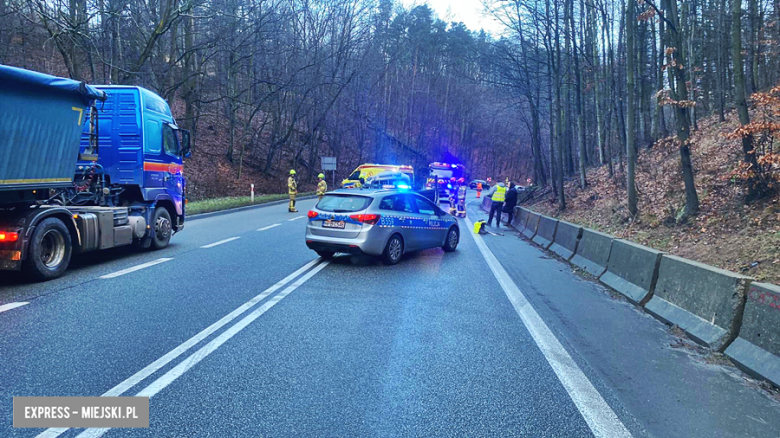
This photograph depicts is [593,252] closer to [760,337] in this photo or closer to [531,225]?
[760,337]

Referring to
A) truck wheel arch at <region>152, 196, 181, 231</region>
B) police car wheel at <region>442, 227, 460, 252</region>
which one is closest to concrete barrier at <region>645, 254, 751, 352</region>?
police car wheel at <region>442, 227, 460, 252</region>

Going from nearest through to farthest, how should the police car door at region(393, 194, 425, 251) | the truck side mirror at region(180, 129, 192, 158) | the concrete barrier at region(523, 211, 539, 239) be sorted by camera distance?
the police car door at region(393, 194, 425, 251) < the truck side mirror at region(180, 129, 192, 158) < the concrete barrier at region(523, 211, 539, 239)

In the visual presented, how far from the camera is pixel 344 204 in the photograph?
1058 cm

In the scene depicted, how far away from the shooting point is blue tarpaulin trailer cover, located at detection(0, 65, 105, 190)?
24.1ft

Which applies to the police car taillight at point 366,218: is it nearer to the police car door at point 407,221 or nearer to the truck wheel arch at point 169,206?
the police car door at point 407,221

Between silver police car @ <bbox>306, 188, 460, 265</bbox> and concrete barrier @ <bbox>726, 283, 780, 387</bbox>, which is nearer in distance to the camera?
concrete barrier @ <bbox>726, 283, 780, 387</bbox>

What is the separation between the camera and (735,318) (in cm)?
555

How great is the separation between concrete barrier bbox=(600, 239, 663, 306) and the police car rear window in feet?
14.8

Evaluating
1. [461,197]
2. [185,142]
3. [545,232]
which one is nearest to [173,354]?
[185,142]

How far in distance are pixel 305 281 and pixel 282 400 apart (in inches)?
185

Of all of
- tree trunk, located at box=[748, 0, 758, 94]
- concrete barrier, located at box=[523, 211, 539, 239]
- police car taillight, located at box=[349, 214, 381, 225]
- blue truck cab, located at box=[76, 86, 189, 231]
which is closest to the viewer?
police car taillight, located at box=[349, 214, 381, 225]

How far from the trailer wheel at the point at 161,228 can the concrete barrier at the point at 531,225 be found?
1046 centimetres

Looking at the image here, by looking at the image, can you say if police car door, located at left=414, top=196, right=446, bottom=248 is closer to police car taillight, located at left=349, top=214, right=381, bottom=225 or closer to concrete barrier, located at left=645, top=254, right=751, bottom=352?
police car taillight, located at left=349, top=214, right=381, bottom=225

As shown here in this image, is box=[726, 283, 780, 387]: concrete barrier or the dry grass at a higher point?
the dry grass
